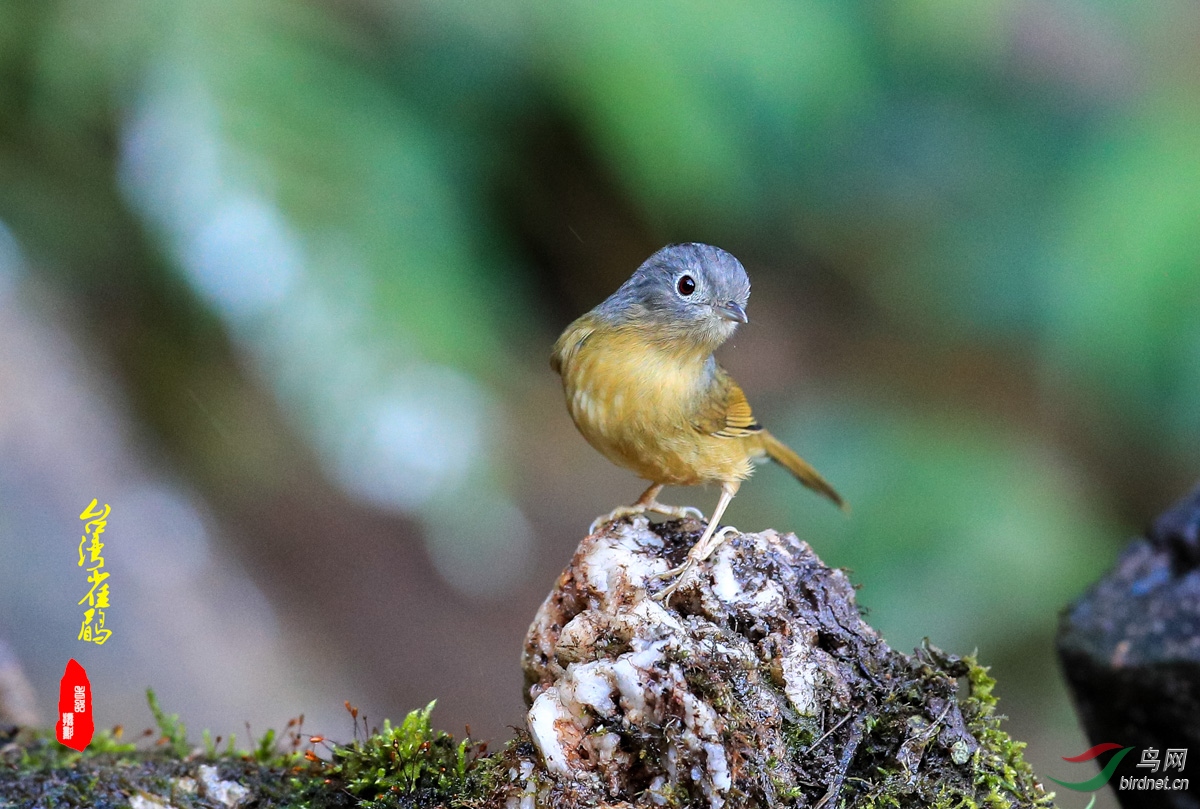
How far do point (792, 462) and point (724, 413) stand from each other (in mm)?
772

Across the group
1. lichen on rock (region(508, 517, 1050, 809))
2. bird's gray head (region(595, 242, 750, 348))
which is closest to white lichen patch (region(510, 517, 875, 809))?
lichen on rock (region(508, 517, 1050, 809))

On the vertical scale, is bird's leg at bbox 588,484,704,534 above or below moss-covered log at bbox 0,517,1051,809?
above

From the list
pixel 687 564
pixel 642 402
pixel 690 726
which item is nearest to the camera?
pixel 690 726

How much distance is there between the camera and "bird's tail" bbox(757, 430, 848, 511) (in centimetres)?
332

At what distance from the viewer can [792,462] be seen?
137 inches

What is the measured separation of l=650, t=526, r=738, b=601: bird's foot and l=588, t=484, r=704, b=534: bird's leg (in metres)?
0.34

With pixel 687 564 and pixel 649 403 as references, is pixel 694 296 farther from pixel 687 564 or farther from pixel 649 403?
pixel 687 564

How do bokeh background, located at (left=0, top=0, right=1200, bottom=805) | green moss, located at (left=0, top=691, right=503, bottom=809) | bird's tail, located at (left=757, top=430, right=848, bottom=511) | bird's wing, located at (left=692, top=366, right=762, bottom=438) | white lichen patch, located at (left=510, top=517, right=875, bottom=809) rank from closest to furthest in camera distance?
white lichen patch, located at (left=510, top=517, right=875, bottom=809), green moss, located at (left=0, top=691, right=503, bottom=809), bird's wing, located at (left=692, top=366, right=762, bottom=438), bird's tail, located at (left=757, top=430, right=848, bottom=511), bokeh background, located at (left=0, top=0, right=1200, bottom=805)

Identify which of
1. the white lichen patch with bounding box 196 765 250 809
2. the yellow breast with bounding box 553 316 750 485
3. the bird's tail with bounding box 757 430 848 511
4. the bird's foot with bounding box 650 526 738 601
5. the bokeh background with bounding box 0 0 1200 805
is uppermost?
the bokeh background with bounding box 0 0 1200 805

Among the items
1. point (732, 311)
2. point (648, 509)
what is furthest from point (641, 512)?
point (732, 311)

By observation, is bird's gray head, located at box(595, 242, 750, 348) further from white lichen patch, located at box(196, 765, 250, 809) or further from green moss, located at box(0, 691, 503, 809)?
white lichen patch, located at box(196, 765, 250, 809)

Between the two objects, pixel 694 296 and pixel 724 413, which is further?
pixel 724 413

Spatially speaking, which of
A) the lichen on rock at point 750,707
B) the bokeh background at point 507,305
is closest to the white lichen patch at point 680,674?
the lichen on rock at point 750,707

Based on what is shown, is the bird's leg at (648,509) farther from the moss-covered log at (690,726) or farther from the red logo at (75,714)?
the red logo at (75,714)
